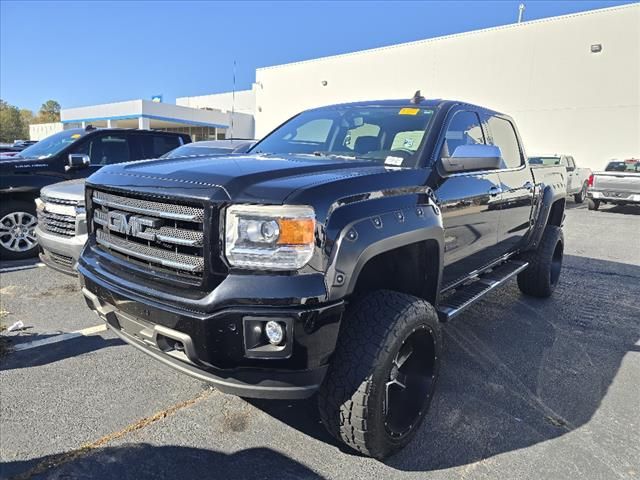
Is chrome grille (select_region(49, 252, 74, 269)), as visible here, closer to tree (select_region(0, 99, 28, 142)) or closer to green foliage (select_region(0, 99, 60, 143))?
green foliage (select_region(0, 99, 60, 143))

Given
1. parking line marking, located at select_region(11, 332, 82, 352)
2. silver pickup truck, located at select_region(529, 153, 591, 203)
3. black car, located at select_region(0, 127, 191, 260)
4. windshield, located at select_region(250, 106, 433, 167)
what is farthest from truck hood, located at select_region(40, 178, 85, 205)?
silver pickup truck, located at select_region(529, 153, 591, 203)

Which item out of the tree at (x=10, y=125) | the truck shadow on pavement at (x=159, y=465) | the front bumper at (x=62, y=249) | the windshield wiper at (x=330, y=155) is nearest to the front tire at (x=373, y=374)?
the truck shadow on pavement at (x=159, y=465)

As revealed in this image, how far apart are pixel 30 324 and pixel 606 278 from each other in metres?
6.99

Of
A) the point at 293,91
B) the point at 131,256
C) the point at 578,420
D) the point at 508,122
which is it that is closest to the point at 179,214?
the point at 131,256

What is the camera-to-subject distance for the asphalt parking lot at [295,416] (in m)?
2.48

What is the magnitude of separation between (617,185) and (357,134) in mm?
14693

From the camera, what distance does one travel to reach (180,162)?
9.21ft

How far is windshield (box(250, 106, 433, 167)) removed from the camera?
127 inches

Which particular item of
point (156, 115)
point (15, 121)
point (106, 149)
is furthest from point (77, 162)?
point (15, 121)

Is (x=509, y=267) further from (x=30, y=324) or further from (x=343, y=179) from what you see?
(x=30, y=324)

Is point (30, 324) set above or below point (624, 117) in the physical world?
below

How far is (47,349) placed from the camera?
3723 mm

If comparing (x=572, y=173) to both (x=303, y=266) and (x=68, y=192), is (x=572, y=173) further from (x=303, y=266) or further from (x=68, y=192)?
(x=303, y=266)

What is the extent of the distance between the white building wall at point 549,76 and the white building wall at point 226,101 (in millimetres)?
25822
